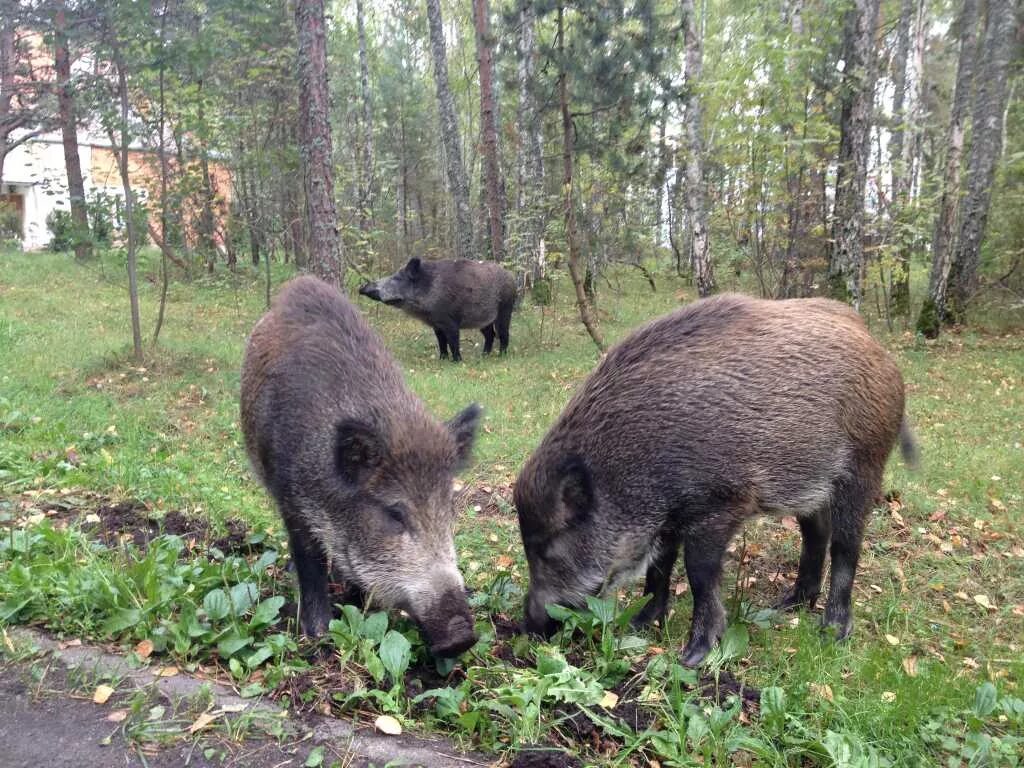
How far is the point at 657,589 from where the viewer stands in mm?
3928

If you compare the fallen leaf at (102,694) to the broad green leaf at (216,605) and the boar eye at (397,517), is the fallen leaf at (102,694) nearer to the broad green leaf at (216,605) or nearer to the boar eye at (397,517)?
the broad green leaf at (216,605)

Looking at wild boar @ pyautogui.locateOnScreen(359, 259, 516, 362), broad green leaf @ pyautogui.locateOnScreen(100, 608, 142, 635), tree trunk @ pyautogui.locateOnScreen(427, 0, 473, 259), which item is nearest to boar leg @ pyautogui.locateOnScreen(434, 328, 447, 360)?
wild boar @ pyautogui.locateOnScreen(359, 259, 516, 362)

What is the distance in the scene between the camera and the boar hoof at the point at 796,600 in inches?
168

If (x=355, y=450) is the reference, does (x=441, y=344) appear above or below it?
below

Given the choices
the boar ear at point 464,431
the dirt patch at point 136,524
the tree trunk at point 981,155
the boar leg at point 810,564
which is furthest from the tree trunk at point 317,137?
the tree trunk at point 981,155

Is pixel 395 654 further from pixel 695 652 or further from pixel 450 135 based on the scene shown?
pixel 450 135

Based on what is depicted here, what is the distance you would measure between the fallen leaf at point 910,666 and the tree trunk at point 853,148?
8.43 metres

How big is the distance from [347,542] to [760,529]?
3.27 meters

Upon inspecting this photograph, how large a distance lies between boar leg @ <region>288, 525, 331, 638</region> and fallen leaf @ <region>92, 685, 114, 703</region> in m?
0.86

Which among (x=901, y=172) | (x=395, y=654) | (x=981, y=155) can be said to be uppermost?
(x=981, y=155)

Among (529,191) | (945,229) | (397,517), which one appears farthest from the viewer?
(529,191)

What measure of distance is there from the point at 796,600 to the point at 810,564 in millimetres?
228

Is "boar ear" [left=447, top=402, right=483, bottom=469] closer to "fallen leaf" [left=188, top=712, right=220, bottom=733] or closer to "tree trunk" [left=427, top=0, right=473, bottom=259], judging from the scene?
"fallen leaf" [left=188, top=712, right=220, bottom=733]

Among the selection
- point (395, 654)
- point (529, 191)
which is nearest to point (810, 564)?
point (395, 654)
